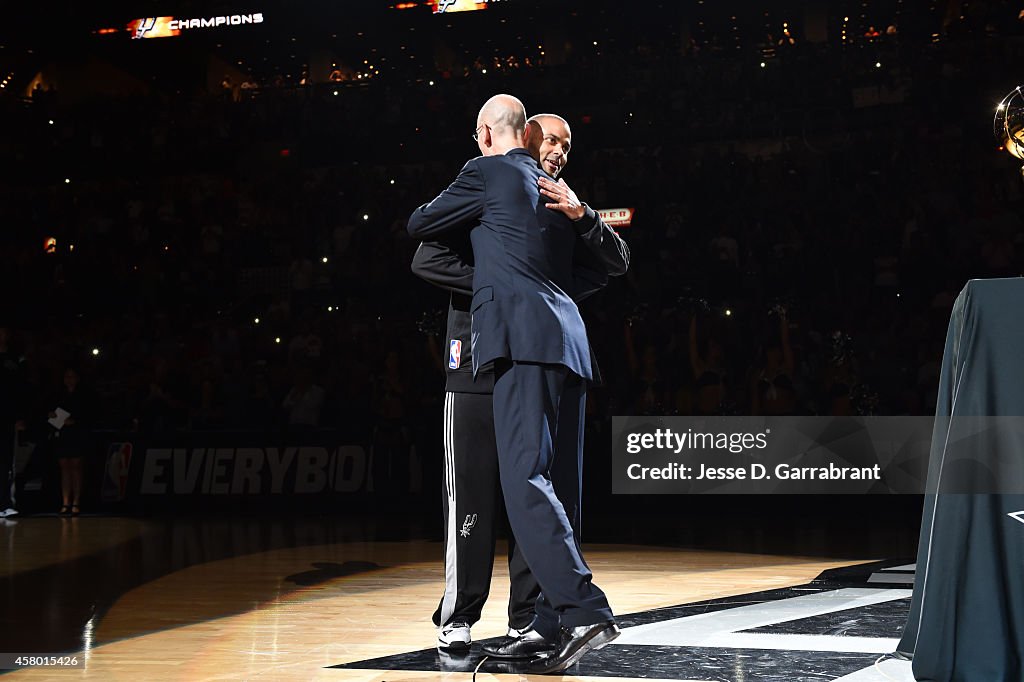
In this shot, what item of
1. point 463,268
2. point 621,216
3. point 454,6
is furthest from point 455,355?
point 454,6

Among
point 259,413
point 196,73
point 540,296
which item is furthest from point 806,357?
point 196,73

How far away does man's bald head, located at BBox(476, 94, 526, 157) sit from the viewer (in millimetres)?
3371

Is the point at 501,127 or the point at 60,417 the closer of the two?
the point at 501,127

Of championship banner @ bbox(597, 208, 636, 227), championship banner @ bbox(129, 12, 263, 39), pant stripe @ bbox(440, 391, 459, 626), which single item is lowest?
pant stripe @ bbox(440, 391, 459, 626)

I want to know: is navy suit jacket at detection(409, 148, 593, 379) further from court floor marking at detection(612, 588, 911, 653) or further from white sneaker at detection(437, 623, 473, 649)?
court floor marking at detection(612, 588, 911, 653)

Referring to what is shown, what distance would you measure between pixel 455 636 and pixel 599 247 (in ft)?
4.34

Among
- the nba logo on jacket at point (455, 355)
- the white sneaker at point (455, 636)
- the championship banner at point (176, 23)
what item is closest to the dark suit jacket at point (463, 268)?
the nba logo on jacket at point (455, 355)

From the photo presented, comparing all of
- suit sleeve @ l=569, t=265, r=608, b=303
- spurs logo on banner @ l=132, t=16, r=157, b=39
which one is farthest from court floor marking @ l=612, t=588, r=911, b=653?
spurs logo on banner @ l=132, t=16, r=157, b=39

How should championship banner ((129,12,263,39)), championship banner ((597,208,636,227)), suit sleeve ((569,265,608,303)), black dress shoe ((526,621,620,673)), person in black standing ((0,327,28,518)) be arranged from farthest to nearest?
championship banner ((129,12,263,39))
championship banner ((597,208,636,227))
person in black standing ((0,327,28,518))
suit sleeve ((569,265,608,303))
black dress shoe ((526,621,620,673))

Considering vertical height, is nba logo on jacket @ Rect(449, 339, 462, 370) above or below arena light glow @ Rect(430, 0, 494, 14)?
below

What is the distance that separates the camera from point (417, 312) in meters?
14.2

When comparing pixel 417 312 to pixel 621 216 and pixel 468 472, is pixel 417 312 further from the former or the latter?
pixel 468 472

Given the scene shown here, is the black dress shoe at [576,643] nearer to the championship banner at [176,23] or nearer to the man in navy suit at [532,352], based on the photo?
the man in navy suit at [532,352]

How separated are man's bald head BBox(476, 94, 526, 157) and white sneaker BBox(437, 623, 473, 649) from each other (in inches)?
59.5
